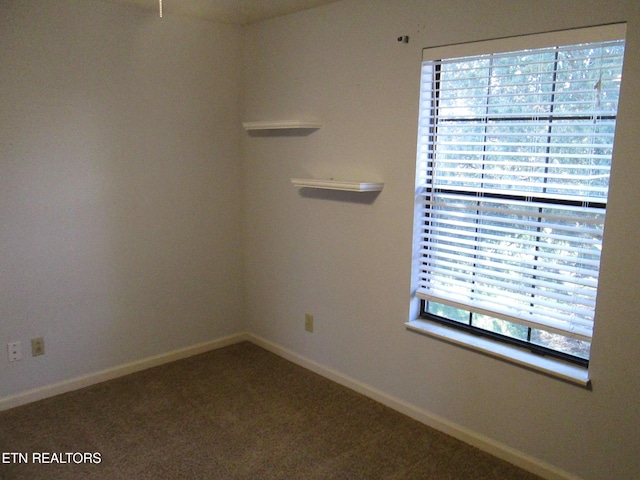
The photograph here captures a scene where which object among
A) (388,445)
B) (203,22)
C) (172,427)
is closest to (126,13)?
(203,22)

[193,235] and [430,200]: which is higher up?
[430,200]

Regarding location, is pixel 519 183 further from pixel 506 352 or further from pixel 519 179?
pixel 506 352

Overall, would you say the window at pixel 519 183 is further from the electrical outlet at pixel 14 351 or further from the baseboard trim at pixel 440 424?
the electrical outlet at pixel 14 351

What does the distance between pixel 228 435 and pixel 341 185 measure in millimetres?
1553

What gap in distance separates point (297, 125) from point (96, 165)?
51.4 inches

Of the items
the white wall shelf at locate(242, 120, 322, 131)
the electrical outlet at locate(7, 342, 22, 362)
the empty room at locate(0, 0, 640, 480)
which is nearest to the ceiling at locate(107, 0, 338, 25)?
the empty room at locate(0, 0, 640, 480)

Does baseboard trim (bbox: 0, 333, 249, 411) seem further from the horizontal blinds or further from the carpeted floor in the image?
the horizontal blinds

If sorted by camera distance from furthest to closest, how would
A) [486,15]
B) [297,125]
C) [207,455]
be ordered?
Result: [297,125], [207,455], [486,15]

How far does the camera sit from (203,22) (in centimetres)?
363

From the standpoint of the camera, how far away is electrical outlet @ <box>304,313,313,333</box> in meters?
3.64

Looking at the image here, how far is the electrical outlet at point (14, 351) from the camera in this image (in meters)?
3.03

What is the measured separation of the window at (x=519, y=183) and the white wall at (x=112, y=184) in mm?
1718

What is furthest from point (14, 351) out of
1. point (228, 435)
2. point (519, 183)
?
point (519, 183)

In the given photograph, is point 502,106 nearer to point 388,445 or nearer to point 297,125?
point 297,125
